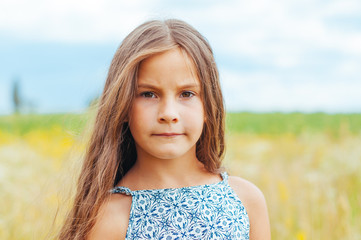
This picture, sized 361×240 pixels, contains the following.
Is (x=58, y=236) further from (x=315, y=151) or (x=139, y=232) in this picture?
(x=315, y=151)

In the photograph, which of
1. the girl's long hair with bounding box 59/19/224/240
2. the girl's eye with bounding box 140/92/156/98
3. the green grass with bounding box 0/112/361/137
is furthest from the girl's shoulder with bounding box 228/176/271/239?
the green grass with bounding box 0/112/361/137

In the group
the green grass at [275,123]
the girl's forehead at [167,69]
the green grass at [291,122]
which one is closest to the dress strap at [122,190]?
the girl's forehead at [167,69]

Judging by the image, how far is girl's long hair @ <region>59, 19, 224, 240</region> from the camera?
2.10 metres

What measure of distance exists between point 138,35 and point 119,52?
4.8 inches

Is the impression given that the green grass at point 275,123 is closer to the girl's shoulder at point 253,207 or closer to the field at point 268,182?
the field at point 268,182

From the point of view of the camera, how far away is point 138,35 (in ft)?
7.20

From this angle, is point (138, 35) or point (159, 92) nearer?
point (159, 92)

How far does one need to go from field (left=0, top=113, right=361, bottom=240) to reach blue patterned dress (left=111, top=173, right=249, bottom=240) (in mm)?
478

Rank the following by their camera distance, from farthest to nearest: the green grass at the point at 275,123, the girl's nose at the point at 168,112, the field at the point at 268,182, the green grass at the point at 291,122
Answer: the green grass at the point at 291,122, the green grass at the point at 275,123, the field at the point at 268,182, the girl's nose at the point at 168,112

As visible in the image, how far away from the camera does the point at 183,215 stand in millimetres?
2133

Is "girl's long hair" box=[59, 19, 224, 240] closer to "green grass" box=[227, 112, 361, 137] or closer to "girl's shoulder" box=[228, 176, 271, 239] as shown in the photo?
"girl's shoulder" box=[228, 176, 271, 239]

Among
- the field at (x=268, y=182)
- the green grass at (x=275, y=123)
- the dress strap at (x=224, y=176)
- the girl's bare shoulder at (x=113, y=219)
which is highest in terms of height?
the dress strap at (x=224, y=176)

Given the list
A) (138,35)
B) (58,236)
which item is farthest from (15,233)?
(138,35)

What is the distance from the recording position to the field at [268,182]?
2.83 metres
